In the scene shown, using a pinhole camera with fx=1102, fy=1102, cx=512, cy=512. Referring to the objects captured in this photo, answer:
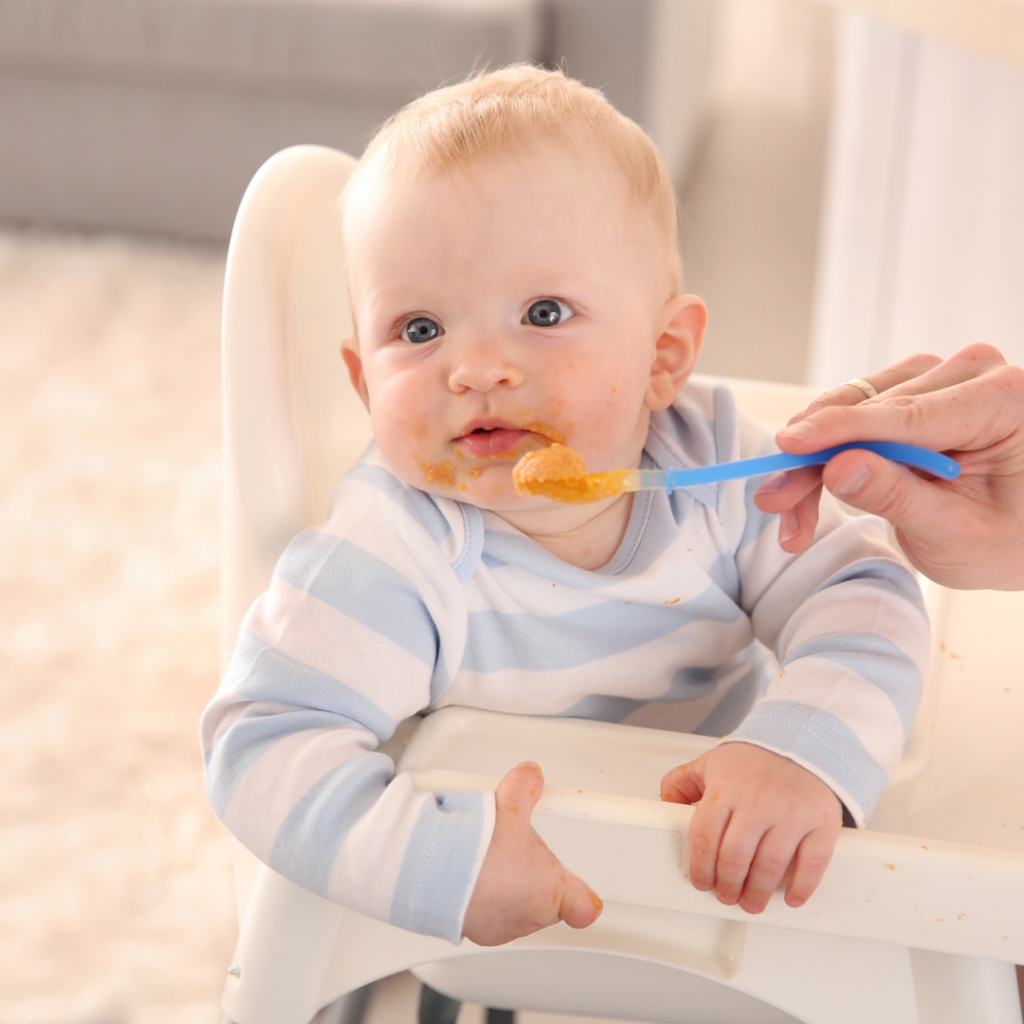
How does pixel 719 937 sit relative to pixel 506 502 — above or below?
below

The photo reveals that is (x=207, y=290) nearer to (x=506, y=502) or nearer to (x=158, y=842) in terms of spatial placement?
(x=158, y=842)

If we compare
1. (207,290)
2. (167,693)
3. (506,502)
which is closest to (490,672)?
(506,502)

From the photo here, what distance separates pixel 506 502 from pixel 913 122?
0.73 meters

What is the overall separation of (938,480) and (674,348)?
0.18 m

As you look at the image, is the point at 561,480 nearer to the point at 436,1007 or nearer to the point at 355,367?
the point at 355,367

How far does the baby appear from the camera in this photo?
1.60 feet

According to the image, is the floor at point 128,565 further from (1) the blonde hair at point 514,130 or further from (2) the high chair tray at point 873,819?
(1) the blonde hair at point 514,130

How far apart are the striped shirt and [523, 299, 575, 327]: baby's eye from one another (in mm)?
111

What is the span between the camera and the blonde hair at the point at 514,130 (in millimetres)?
588

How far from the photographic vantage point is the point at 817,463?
1.72 feet

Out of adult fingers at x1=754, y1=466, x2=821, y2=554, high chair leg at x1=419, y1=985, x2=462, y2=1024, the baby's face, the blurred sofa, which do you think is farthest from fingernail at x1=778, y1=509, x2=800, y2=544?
the blurred sofa

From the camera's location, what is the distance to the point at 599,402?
1.96 feet

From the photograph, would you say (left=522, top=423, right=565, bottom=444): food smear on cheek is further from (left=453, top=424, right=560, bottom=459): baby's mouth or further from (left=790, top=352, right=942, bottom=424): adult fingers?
(left=790, top=352, right=942, bottom=424): adult fingers

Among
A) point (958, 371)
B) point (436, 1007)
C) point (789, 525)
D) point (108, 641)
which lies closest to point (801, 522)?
point (789, 525)
